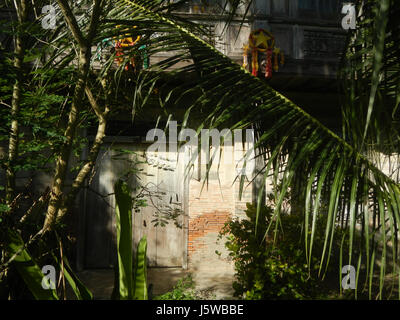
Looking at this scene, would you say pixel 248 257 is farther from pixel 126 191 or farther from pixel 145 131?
pixel 145 131

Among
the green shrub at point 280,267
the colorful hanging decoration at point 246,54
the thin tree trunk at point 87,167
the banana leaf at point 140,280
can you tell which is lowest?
the green shrub at point 280,267

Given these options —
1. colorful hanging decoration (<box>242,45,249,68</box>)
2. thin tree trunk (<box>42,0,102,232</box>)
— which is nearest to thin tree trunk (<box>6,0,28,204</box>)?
thin tree trunk (<box>42,0,102,232</box>)

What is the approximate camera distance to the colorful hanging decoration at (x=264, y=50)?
17.6 ft

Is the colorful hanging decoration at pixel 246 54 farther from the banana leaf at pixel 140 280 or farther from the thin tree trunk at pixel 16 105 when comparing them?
the banana leaf at pixel 140 280

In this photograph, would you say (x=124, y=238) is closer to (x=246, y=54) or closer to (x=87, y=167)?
(x=87, y=167)

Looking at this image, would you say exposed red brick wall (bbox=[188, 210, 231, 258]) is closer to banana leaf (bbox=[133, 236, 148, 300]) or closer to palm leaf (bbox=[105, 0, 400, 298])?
banana leaf (bbox=[133, 236, 148, 300])

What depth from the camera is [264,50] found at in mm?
5430

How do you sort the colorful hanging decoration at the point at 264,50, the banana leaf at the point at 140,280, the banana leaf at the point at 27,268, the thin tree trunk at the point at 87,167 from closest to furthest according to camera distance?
the banana leaf at the point at 27,268 < the banana leaf at the point at 140,280 < the thin tree trunk at the point at 87,167 < the colorful hanging decoration at the point at 264,50

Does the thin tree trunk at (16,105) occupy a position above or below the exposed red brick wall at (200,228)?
above

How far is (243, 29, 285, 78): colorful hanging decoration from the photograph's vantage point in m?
5.35

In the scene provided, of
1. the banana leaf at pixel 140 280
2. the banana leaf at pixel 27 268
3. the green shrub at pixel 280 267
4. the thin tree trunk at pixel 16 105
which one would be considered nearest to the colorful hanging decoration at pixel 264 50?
the green shrub at pixel 280 267

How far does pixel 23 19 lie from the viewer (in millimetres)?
2961

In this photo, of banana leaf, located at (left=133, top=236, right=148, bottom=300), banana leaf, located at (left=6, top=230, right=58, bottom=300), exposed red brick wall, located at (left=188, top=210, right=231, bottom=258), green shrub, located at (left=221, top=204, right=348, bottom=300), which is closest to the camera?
banana leaf, located at (left=6, top=230, right=58, bottom=300)

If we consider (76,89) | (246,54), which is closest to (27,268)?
(76,89)
